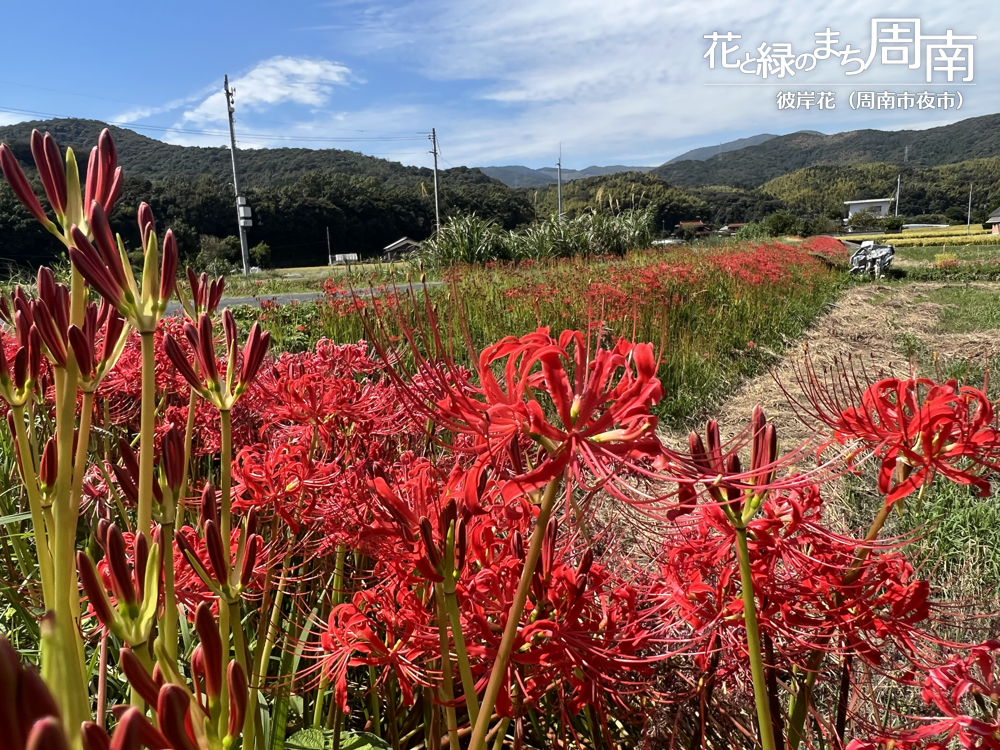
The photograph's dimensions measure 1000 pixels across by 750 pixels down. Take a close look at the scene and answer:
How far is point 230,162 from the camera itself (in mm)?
70625

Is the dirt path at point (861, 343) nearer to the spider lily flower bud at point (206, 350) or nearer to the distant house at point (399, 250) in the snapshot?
the spider lily flower bud at point (206, 350)

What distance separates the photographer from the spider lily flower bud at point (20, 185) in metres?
0.80

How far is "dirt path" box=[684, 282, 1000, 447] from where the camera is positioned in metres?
5.14

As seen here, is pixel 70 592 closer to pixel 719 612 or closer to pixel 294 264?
pixel 719 612

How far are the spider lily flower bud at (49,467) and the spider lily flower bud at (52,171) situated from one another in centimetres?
28

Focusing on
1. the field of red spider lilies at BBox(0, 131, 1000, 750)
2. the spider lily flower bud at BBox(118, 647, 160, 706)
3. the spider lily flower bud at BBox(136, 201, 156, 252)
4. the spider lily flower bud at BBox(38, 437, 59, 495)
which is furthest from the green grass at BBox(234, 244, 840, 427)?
the spider lily flower bud at BBox(118, 647, 160, 706)

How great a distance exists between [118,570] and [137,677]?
13cm

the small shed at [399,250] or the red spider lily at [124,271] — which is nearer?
the red spider lily at [124,271]

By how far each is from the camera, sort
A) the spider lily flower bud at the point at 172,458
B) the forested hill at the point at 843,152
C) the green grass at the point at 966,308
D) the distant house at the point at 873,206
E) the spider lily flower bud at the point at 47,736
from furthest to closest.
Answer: the forested hill at the point at 843,152, the distant house at the point at 873,206, the green grass at the point at 966,308, the spider lily flower bud at the point at 172,458, the spider lily flower bud at the point at 47,736

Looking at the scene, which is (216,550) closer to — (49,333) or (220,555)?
(220,555)

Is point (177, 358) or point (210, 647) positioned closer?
point (210, 647)

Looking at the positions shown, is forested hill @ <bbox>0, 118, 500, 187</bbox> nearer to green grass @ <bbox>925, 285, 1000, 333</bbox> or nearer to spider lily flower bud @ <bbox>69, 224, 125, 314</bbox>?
green grass @ <bbox>925, 285, 1000, 333</bbox>

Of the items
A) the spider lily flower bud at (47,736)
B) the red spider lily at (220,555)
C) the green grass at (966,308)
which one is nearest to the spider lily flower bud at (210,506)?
the red spider lily at (220,555)

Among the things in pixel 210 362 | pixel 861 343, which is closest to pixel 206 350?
pixel 210 362
